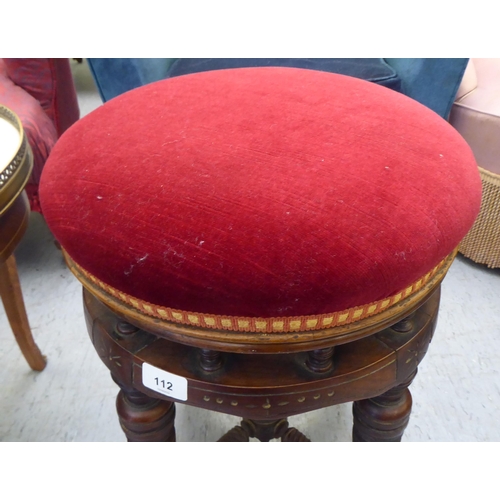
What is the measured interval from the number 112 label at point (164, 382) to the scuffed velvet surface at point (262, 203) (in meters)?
0.10

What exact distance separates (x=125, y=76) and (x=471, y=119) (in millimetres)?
753

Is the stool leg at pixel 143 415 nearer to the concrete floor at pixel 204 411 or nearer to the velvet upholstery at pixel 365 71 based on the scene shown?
the concrete floor at pixel 204 411

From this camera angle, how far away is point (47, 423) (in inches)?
32.6

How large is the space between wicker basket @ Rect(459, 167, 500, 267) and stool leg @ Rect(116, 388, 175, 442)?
872 millimetres

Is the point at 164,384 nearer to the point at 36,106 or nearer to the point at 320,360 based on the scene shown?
the point at 320,360

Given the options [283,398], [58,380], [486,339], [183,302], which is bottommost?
[58,380]

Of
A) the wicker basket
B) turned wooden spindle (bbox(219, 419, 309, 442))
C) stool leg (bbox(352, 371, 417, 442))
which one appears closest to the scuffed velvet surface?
stool leg (bbox(352, 371, 417, 442))

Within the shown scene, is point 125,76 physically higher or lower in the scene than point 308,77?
A: lower

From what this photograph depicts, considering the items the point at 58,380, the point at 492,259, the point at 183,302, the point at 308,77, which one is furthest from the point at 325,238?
the point at 492,259

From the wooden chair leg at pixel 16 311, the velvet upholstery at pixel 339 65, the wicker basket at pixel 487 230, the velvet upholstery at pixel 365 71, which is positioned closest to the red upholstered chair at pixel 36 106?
the wooden chair leg at pixel 16 311

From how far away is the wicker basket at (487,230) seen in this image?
40.9 inches

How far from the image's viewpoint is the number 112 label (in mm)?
417

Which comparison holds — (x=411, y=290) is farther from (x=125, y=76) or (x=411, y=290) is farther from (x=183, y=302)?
(x=125, y=76)

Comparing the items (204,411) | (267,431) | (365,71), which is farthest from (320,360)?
(365,71)
